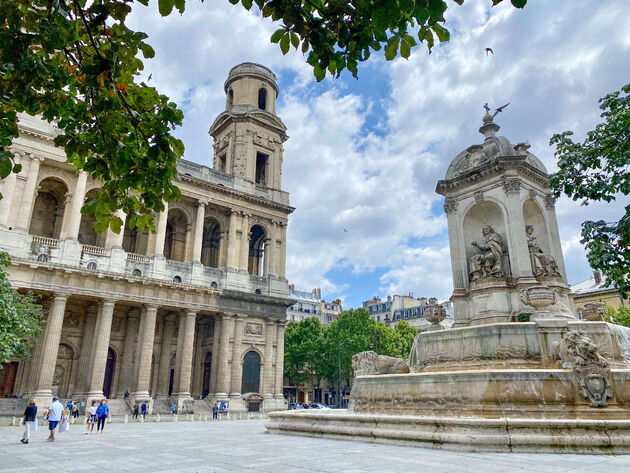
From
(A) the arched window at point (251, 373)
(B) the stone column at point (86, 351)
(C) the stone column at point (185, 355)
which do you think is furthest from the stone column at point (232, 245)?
(B) the stone column at point (86, 351)

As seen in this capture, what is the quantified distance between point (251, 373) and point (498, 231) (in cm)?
2727

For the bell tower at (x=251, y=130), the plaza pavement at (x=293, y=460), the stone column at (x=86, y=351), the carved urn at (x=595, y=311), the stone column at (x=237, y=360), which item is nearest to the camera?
the plaza pavement at (x=293, y=460)

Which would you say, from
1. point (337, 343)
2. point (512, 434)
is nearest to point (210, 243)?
point (337, 343)

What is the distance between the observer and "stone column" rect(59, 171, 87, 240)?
1163 inches

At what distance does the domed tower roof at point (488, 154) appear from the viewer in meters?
13.2

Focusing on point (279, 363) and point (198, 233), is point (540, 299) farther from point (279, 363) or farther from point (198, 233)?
point (279, 363)

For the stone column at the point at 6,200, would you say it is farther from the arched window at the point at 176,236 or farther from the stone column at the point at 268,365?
the stone column at the point at 268,365

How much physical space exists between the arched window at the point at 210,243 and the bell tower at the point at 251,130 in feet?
16.8

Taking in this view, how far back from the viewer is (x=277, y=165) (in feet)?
139

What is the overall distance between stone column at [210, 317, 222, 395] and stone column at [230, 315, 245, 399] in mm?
1243

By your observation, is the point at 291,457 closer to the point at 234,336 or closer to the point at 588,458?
the point at 588,458

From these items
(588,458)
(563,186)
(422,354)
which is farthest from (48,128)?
(588,458)

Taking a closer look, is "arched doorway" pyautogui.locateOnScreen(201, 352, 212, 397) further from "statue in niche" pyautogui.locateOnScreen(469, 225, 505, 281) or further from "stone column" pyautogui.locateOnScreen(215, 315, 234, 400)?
"statue in niche" pyautogui.locateOnScreen(469, 225, 505, 281)

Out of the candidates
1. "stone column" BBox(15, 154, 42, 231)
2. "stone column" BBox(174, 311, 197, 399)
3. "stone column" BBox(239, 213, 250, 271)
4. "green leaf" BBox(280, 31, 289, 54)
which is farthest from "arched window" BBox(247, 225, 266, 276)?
"green leaf" BBox(280, 31, 289, 54)
